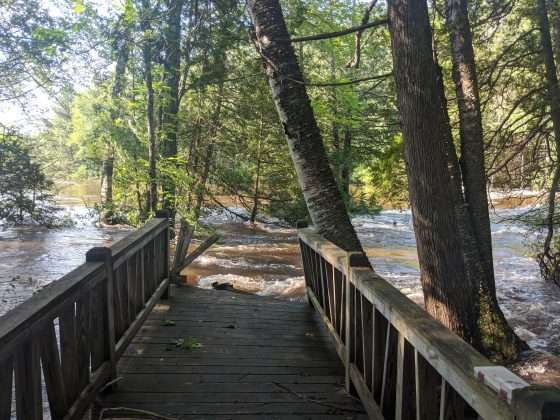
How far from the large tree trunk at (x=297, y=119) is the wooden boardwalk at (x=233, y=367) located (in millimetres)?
1248

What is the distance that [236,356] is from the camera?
4602 mm

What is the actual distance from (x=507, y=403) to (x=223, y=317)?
4685 millimetres

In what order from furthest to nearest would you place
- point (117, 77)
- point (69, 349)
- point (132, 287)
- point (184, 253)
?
point (117, 77) < point (184, 253) < point (132, 287) < point (69, 349)

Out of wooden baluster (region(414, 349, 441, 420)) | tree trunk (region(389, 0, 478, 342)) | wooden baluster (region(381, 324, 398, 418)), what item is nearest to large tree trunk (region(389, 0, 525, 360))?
tree trunk (region(389, 0, 478, 342))

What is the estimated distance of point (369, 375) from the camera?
339 cm

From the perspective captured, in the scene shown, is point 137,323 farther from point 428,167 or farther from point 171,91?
point 171,91

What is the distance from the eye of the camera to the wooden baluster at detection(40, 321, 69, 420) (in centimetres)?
252

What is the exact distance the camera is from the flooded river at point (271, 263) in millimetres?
10781

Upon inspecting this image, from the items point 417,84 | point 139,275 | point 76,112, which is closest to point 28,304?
point 139,275

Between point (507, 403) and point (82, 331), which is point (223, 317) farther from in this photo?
point (507, 403)

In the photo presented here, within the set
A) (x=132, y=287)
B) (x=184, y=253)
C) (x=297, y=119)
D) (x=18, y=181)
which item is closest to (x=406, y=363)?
(x=132, y=287)

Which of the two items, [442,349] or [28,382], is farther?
[28,382]

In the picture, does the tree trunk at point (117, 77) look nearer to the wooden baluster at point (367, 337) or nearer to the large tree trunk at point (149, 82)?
the large tree trunk at point (149, 82)

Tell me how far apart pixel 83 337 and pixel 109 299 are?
53 centimetres
